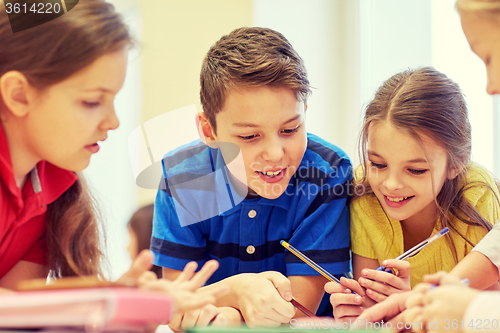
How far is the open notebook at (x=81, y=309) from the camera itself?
282 mm

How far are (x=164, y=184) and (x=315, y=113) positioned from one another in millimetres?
824

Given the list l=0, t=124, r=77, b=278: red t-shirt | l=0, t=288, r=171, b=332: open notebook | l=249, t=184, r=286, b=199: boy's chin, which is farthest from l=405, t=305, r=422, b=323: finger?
l=0, t=124, r=77, b=278: red t-shirt

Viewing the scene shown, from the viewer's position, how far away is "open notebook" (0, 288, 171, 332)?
282 millimetres

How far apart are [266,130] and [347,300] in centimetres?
25

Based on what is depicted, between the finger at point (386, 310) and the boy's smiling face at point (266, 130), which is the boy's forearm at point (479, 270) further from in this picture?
the boy's smiling face at point (266, 130)

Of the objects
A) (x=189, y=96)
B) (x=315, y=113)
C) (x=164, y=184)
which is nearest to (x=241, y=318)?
(x=164, y=184)

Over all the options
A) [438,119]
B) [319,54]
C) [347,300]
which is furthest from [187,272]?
[319,54]

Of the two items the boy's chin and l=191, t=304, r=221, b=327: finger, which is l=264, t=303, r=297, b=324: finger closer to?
l=191, t=304, r=221, b=327: finger

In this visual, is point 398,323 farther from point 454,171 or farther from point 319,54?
point 319,54

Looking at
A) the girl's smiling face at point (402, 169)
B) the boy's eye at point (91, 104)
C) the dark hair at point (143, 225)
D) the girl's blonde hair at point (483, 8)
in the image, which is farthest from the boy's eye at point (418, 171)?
the dark hair at point (143, 225)

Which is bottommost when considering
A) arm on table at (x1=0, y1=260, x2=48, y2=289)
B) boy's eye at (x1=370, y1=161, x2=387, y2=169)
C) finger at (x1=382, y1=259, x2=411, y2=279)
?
finger at (x1=382, y1=259, x2=411, y2=279)

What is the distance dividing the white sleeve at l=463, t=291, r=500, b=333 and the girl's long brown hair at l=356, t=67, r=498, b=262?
0.32 meters

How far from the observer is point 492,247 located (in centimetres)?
55

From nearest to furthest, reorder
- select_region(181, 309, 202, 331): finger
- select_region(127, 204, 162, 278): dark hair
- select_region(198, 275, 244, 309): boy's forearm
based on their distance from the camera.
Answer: select_region(181, 309, 202, 331): finger, select_region(198, 275, 244, 309): boy's forearm, select_region(127, 204, 162, 278): dark hair
